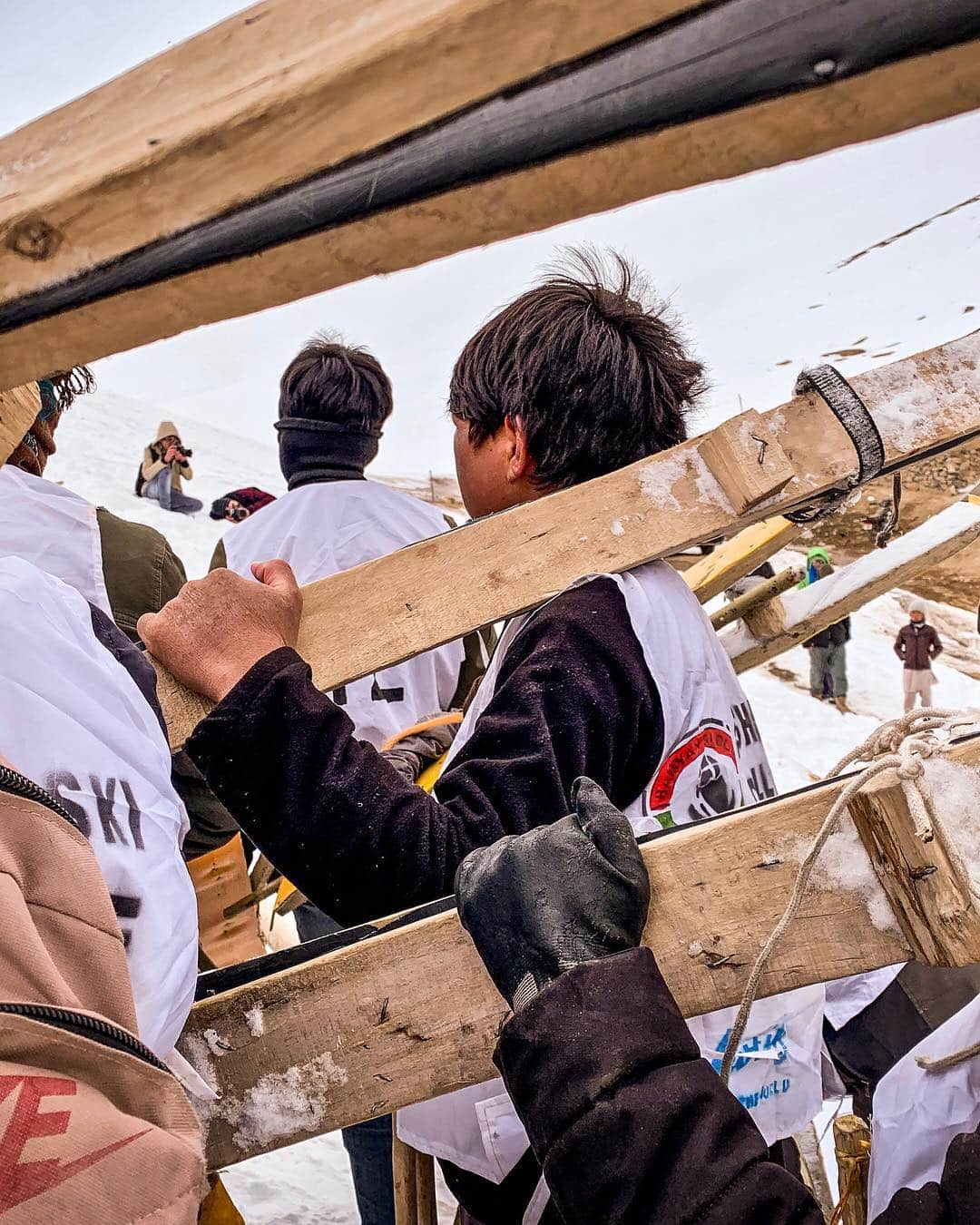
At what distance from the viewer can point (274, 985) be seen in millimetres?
980

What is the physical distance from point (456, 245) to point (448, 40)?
0.10 metres

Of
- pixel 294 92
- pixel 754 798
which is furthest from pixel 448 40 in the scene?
pixel 754 798

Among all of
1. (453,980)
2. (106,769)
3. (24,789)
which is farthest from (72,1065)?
(453,980)

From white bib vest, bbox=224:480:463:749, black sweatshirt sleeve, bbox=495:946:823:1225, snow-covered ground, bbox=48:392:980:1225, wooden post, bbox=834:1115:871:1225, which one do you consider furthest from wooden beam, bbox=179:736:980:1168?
snow-covered ground, bbox=48:392:980:1225

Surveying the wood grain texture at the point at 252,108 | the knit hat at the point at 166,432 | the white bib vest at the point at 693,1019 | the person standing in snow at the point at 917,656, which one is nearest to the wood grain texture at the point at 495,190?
the wood grain texture at the point at 252,108

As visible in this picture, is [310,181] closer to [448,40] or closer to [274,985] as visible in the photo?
[448,40]

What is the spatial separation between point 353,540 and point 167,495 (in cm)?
1246

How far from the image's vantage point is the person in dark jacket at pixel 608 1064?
70 cm

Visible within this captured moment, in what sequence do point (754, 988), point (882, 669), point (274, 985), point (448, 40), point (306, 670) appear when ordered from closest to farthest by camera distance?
point (448, 40), point (754, 988), point (274, 985), point (306, 670), point (882, 669)

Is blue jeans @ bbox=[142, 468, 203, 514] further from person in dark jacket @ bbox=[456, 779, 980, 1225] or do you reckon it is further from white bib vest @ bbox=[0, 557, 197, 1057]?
person in dark jacket @ bbox=[456, 779, 980, 1225]

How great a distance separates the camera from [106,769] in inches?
32.0

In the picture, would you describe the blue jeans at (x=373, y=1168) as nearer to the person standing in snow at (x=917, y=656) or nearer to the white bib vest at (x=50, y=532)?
the white bib vest at (x=50, y=532)

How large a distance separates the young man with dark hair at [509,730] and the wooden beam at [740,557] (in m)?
1.19

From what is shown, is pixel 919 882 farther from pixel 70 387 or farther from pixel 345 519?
pixel 345 519
